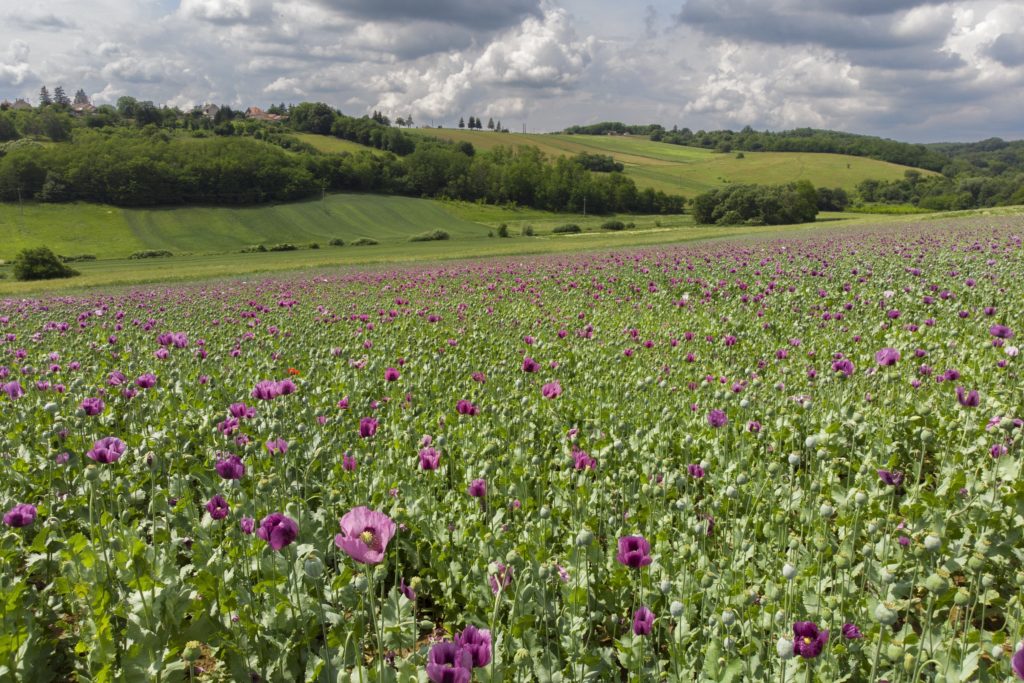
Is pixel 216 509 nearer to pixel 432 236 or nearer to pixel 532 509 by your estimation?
pixel 532 509

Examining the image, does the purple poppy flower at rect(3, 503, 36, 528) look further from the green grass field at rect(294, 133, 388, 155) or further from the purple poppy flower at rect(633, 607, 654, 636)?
the green grass field at rect(294, 133, 388, 155)

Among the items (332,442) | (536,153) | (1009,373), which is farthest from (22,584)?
(536,153)

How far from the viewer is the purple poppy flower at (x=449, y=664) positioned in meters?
1.93

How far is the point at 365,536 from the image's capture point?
7.26 ft

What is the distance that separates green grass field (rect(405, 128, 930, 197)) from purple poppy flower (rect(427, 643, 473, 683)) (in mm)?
128145

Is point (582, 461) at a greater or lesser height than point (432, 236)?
lesser

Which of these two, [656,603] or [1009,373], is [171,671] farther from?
[1009,373]

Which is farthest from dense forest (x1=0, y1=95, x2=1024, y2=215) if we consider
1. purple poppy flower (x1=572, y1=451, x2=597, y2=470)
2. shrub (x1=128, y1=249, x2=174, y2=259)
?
purple poppy flower (x1=572, y1=451, x2=597, y2=470)

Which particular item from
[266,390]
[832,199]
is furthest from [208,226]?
[832,199]

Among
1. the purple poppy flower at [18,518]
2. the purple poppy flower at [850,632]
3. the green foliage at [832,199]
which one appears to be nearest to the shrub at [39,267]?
the purple poppy flower at [18,518]

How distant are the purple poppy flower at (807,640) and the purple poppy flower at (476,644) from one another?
1063mm

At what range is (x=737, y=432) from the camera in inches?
214

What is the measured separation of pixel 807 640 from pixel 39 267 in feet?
196

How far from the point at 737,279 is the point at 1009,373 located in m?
7.83
